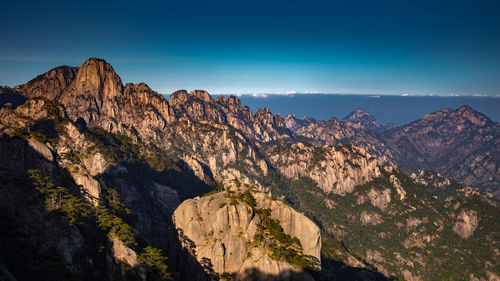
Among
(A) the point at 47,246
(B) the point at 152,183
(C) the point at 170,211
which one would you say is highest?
(A) the point at 47,246

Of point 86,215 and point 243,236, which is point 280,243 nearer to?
A: point 243,236

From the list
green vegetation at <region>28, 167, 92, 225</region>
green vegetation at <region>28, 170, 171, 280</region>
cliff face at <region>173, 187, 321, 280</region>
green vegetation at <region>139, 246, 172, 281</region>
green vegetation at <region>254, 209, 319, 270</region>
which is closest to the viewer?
green vegetation at <region>28, 167, 92, 225</region>

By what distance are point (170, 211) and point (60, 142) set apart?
7896 cm

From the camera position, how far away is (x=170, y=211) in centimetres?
14725

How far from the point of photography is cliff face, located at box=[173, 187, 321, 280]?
69.3m

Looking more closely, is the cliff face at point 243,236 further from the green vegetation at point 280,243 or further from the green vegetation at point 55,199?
the green vegetation at point 55,199

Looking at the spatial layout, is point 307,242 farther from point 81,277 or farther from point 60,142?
point 60,142

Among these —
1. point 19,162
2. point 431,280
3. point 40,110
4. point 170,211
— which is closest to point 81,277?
point 19,162

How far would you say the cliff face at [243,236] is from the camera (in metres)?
69.3

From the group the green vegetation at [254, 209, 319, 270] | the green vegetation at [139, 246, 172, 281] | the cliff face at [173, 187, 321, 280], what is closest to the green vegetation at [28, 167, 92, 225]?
the green vegetation at [139, 246, 172, 281]

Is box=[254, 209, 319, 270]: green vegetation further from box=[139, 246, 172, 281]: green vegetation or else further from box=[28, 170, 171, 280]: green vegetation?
box=[28, 170, 171, 280]: green vegetation

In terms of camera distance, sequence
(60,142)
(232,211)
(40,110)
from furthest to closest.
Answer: (40,110), (60,142), (232,211)

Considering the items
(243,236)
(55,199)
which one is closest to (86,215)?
(55,199)

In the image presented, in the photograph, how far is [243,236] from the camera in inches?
3002
